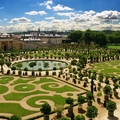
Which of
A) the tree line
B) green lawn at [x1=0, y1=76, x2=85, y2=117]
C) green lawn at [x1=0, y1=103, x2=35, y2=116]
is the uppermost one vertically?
the tree line

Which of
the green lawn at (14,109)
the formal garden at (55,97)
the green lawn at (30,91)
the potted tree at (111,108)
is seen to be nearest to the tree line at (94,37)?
the formal garden at (55,97)

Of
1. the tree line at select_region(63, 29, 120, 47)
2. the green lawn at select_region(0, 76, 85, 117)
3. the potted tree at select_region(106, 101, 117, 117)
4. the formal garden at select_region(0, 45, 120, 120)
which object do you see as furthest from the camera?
the tree line at select_region(63, 29, 120, 47)

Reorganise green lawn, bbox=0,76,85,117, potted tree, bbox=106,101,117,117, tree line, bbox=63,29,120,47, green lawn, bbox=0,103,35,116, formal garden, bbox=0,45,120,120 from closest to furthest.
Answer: potted tree, bbox=106,101,117,117 → formal garden, bbox=0,45,120,120 → green lawn, bbox=0,103,35,116 → green lawn, bbox=0,76,85,117 → tree line, bbox=63,29,120,47

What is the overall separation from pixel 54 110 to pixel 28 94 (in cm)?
1007

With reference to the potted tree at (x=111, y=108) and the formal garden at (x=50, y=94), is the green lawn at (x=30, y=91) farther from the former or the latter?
the potted tree at (x=111, y=108)

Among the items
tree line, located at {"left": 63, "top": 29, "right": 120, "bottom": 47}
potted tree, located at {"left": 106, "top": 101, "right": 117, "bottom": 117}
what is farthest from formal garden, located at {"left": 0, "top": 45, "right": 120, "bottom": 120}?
tree line, located at {"left": 63, "top": 29, "right": 120, "bottom": 47}

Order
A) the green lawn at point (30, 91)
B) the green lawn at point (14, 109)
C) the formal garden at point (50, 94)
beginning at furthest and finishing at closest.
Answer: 1. the green lawn at point (30, 91)
2. the green lawn at point (14, 109)
3. the formal garden at point (50, 94)

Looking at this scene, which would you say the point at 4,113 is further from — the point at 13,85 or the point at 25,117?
the point at 13,85

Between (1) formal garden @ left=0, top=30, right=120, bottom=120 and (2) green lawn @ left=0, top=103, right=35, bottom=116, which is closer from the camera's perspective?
(1) formal garden @ left=0, top=30, right=120, bottom=120

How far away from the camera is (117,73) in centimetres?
5603

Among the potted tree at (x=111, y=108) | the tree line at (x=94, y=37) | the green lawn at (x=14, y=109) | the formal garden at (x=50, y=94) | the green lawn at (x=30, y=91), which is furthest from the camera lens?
the tree line at (x=94, y=37)

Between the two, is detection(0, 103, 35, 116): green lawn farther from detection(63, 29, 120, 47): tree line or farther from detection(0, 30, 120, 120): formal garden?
detection(63, 29, 120, 47): tree line

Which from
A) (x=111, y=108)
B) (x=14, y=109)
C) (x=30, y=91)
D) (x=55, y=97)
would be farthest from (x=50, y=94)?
(x=111, y=108)

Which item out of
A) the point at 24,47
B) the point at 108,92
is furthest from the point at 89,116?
the point at 24,47
